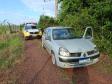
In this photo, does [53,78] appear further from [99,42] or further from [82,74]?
[99,42]

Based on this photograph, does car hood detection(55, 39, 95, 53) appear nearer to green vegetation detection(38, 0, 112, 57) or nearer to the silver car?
the silver car

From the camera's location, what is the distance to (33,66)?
9.81 meters

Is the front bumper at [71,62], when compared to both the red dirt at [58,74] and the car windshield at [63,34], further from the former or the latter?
the car windshield at [63,34]

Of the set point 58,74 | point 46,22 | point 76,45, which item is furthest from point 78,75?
point 46,22

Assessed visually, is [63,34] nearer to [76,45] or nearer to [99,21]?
[76,45]

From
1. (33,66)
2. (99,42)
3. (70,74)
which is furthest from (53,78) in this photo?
(99,42)

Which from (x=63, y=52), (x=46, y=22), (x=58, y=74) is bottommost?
(x=58, y=74)

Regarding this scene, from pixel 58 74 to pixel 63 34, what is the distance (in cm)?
250

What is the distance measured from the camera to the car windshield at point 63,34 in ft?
33.1

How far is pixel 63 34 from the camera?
10359 mm

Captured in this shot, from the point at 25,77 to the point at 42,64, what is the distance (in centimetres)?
204

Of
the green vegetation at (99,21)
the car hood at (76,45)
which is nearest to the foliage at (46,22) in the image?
the green vegetation at (99,21)

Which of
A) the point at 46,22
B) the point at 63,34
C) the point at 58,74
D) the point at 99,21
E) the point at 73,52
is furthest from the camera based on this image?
the point at 46,22

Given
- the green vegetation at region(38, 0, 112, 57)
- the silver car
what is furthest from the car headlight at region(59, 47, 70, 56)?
the green vegetation at region(38, 0, 112, 57)
